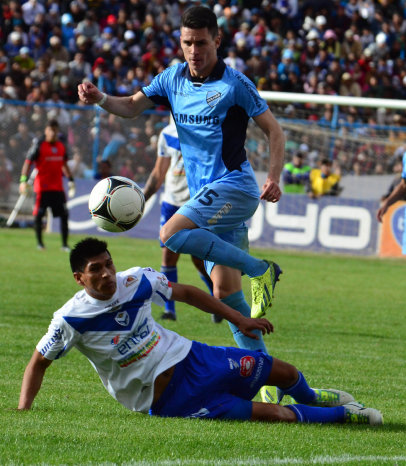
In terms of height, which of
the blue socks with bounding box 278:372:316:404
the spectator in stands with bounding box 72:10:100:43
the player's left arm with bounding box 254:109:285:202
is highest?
the spectator in stands with bounding box 72:10:100:43

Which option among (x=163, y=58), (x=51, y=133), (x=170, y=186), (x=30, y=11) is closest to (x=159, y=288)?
(x=170, y=186)

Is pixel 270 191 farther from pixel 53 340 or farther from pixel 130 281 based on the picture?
pixel 53 340

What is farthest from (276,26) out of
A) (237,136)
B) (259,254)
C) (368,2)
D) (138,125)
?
(237,136)

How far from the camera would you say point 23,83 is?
74.8 feet

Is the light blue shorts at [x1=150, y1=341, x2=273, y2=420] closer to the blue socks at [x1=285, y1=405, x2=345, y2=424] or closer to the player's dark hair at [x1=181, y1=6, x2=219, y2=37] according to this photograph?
the blue socks at [x1=285, y1=405, x2=345, y2=424]

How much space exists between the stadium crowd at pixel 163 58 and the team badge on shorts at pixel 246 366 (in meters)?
14.1

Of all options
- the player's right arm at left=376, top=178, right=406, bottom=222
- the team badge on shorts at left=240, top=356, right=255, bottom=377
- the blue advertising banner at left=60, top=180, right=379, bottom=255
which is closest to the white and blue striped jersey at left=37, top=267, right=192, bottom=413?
the team badge on shorts at left=240, top=356, right=255, bottom=377

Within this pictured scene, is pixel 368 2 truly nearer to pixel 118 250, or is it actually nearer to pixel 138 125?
pixel 138 125

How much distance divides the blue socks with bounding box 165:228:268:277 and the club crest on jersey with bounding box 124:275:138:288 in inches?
31.0

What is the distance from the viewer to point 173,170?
11.0 meters

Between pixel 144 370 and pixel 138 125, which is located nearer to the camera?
pixel 144 370

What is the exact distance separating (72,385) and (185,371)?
1.40 m

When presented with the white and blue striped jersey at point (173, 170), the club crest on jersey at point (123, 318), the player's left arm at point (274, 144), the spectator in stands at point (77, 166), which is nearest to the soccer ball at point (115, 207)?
the player's left arm at point (274, 144)

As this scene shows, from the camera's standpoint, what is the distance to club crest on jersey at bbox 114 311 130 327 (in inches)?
197
